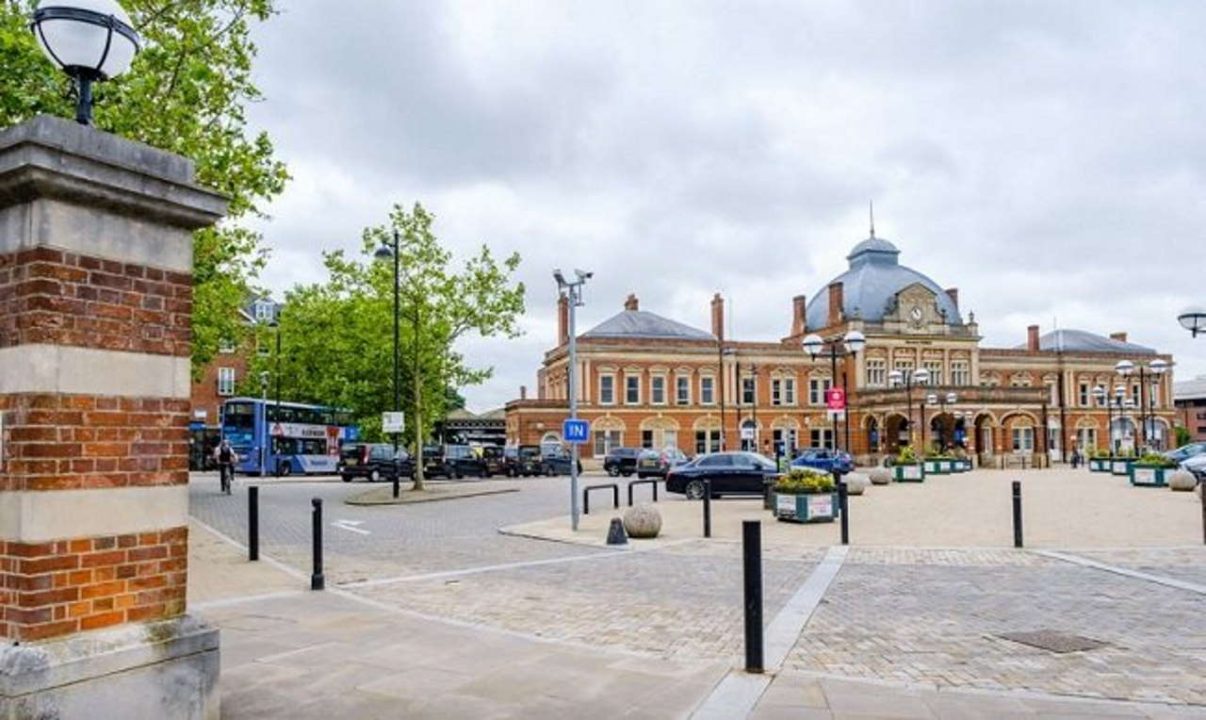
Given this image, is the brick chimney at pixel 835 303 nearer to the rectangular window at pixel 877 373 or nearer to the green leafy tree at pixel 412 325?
the rectangular window at pixel 877 373

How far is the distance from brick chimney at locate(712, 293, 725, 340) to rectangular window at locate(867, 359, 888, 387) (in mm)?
12336

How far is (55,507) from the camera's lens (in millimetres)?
4176

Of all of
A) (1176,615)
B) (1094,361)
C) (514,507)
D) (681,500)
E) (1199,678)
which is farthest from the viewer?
(1094,361)

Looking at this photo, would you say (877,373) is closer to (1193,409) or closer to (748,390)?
(748,390)

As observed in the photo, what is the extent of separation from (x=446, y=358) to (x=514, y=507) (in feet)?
35.6

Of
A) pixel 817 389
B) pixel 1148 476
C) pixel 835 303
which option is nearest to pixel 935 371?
pixel 835 303

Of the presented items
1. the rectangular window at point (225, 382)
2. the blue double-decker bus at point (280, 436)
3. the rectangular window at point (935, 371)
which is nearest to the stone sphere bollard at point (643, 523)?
the blue double-decker bus at point (280, 436)

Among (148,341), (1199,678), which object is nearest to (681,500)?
(1199,678)

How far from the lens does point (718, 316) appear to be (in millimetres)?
69875

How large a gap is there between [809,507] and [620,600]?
956cm

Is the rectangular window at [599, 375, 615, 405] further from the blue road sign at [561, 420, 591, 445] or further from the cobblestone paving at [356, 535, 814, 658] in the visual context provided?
the cobblestone paving at [356, 535, 814, 658]

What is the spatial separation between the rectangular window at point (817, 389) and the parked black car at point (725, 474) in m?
46.0

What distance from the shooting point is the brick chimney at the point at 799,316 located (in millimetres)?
77938

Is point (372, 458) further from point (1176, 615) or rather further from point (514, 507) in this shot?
point (1176, 615)
